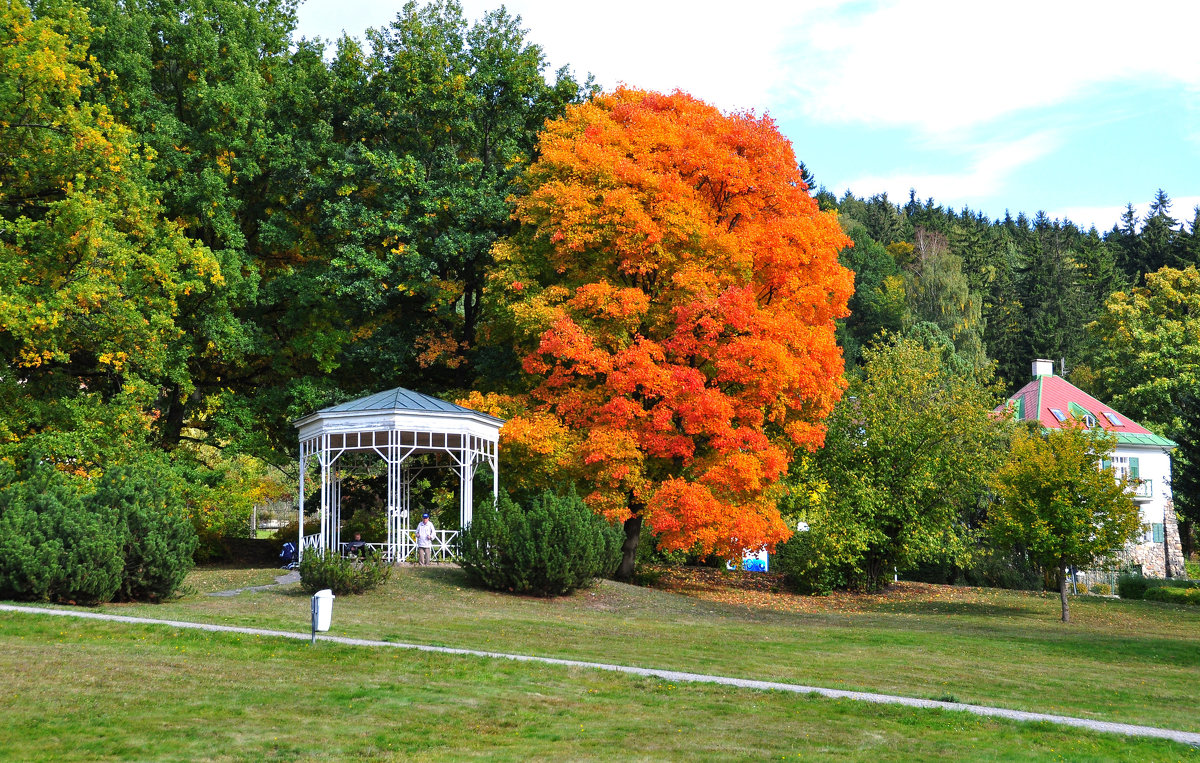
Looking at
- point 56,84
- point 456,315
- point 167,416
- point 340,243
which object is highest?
point 56,84

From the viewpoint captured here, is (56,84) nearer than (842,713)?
No

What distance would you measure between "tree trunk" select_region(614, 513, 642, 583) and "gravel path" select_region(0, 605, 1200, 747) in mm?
15376

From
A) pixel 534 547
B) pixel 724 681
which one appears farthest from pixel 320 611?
pixel 534 547

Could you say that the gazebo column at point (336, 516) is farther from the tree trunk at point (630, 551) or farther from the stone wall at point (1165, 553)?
the stone wall at point (1165, 553)

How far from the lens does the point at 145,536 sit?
1870 cm

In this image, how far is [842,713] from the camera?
1170 cm

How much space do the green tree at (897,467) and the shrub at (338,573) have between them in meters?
15.5

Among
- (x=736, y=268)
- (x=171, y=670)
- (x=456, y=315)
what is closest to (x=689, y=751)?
(x=171, y=670)

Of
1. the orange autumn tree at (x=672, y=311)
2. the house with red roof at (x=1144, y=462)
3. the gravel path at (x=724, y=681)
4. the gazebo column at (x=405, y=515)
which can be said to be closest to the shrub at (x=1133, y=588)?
the house with red roof at (x=1144, y=462)

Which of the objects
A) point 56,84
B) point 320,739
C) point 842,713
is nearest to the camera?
point 320,739

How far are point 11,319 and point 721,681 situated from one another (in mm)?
19475

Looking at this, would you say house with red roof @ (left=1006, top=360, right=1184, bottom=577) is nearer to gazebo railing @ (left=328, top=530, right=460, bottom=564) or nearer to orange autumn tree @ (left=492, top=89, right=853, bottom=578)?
orange autumn tree @ (left=492, top=89, right=853, bottom=578)

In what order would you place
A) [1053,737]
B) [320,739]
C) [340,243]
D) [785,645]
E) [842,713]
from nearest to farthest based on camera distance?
1. [320,739]
2. [1053,737]
3. [842,713]
4. [785,645]
5. [340,243]

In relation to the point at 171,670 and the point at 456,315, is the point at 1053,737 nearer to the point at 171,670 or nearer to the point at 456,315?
the point at 171,670
